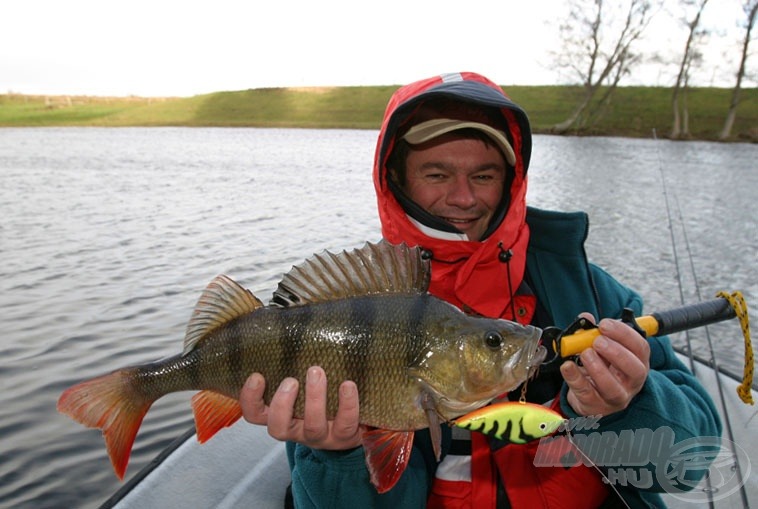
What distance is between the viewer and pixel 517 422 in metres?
1.85

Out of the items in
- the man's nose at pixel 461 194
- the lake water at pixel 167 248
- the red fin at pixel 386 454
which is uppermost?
the man's nose at pixel 461 194

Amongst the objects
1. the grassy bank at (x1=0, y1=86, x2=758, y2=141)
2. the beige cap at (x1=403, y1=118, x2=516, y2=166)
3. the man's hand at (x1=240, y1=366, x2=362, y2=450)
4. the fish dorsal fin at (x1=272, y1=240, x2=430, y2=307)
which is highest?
the beige cap at (x1=403, y1=118, x2=516, y2=166)

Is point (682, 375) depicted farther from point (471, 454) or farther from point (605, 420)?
point (471, 454)

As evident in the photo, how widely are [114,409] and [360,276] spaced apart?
1.09 meters

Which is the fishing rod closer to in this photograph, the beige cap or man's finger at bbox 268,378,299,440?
man's finger at bbox 268,378,299,440

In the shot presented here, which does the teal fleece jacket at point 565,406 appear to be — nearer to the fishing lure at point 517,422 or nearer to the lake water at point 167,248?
the fishing lure at point 517,422

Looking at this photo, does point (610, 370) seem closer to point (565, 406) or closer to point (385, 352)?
point (565, 406)

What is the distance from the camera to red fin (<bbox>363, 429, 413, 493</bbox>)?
1999 millimetres

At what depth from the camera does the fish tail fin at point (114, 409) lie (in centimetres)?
218

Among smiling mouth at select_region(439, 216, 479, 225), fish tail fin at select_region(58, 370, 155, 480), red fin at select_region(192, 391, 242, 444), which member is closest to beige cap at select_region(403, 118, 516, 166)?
smiling mouth at select_region(439, 216, 479, 225)

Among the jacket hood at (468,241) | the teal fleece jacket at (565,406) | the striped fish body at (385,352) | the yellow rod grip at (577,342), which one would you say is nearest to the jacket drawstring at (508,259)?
the jacket hood at (468,241)

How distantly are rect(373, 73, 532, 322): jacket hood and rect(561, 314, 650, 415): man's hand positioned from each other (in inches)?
29.1

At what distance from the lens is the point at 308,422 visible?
204cm

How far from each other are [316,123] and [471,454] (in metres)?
64.5
